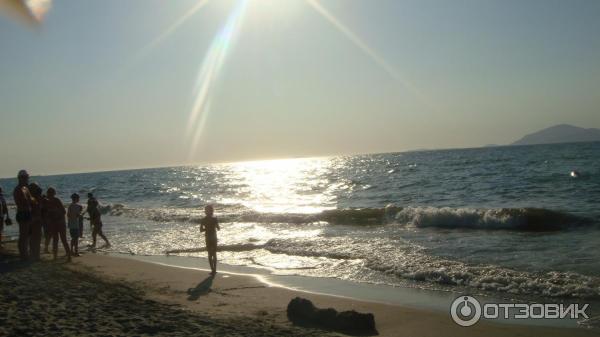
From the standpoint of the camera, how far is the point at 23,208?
36.8 feet

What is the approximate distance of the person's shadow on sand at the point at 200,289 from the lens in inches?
340

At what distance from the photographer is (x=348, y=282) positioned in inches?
391

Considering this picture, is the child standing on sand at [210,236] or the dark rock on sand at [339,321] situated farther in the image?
the child standing on sand at [210,236]

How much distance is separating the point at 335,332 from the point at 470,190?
2671 centimetres

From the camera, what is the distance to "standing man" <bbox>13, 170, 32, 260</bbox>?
35.7ft

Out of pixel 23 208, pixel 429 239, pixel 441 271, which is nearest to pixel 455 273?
pixel 441 271

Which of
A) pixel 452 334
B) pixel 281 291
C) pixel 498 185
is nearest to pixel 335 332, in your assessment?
pixel 452 334

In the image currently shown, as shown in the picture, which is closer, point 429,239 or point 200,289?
point 200,289

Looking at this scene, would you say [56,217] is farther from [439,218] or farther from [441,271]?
[439,218]

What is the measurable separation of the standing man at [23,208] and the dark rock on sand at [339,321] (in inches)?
293

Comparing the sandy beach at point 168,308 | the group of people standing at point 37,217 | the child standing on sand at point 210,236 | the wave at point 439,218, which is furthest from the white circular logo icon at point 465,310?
the wave at point 439,218

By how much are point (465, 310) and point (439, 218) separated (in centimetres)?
1242

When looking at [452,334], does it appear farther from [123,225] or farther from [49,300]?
[123,225]

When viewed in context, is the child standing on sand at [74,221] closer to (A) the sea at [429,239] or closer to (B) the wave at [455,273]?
(A) the sea at [429,239]
